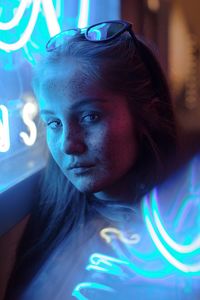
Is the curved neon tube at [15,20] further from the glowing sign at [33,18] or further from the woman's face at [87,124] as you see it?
the woman's face at [87,124]

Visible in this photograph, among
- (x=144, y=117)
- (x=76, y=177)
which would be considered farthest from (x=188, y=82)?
(x=76, y=177)

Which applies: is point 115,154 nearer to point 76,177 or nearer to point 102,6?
point 76,177

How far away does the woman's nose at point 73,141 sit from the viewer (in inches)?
22.7

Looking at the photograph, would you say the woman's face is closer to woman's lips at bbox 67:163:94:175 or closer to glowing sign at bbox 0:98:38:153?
woman's lips at bbox 67:163:94:175

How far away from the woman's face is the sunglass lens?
0.05 meters

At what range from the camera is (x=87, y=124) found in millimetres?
A: 581

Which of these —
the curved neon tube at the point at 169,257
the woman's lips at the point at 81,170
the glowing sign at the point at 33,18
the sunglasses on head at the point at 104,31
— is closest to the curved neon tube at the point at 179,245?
the curved neon tube at the point at 169,257

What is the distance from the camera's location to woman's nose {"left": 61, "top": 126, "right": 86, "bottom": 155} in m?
0.58

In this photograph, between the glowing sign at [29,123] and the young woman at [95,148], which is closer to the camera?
the young woman at [95,148]

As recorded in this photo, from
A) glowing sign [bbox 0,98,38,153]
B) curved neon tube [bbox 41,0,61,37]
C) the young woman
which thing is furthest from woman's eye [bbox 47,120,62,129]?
curved neon tube [bbox 41,0,61,37]

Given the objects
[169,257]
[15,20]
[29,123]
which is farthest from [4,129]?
[169,257]

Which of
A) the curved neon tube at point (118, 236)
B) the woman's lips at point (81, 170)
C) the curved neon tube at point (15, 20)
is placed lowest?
the curved neon tube at point (118, 236)

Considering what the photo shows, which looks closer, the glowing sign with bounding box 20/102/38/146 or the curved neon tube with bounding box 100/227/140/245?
the curved neon tube with bounding box 100/227/140/245

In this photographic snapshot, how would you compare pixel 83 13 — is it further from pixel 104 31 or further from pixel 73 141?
pixel 73 141
